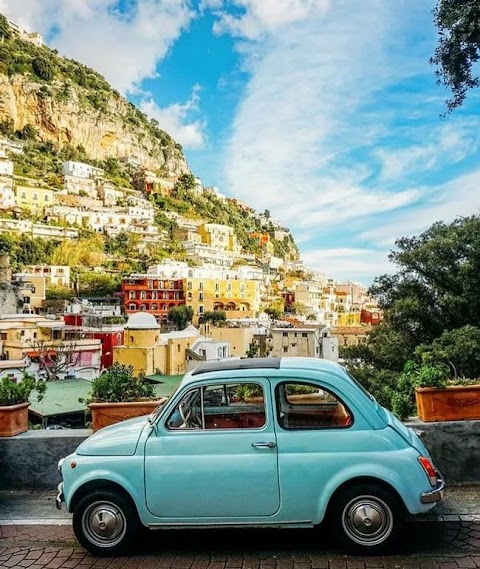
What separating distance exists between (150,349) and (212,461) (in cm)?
2942

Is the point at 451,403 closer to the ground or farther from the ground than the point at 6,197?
closer to the ground

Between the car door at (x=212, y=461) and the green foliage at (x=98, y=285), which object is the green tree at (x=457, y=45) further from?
the green foliage at (x=98, y=285)

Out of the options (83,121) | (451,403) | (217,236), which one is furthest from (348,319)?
(451,403)

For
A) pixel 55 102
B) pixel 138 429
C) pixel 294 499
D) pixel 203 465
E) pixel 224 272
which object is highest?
pixel 55 102

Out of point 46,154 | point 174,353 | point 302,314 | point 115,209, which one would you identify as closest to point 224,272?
point 302,314

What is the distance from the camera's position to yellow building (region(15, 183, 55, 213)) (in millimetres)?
85625

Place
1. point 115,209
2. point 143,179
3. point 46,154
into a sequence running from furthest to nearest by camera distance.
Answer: point 143,179, point 46,154, point 115,209

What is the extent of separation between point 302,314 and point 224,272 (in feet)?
49.6

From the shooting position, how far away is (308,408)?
3646 mm

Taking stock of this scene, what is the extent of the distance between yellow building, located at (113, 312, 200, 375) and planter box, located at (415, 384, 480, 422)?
2821 cm

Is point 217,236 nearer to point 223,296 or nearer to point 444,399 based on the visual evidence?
point 223,296

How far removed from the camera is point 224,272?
3216 inches

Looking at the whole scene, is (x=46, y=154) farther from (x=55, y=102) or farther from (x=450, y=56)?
(x=450, y=56)

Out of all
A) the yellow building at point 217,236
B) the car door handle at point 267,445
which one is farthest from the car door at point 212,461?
the yellow building at point 217,236
